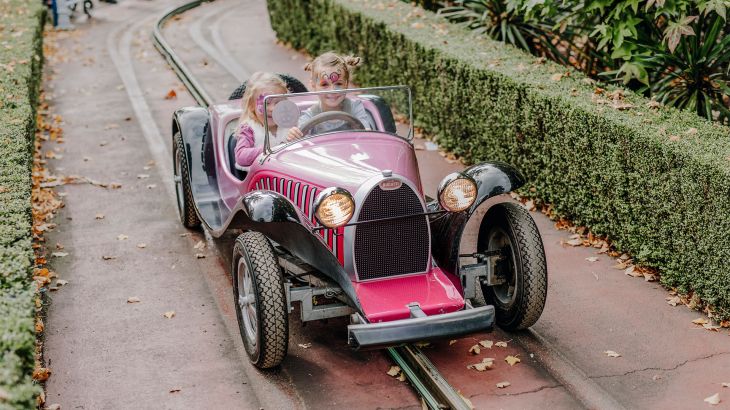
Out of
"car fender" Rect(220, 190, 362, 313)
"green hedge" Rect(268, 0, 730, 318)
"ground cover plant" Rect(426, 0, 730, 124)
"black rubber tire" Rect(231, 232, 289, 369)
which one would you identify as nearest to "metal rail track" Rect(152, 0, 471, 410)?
"car fender" Rect(220, 190, 362, 313)

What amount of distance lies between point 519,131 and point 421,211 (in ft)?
11.2

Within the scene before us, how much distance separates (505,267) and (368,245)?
3.89ft

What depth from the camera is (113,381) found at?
571cm

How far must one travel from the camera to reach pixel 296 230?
5895mm

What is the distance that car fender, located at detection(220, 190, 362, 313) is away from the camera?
5578 millimetres

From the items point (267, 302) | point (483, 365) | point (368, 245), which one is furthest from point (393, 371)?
point (267, 302)

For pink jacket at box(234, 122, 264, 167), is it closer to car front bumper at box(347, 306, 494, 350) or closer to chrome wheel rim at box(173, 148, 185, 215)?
chrome wheel rim at box(173, 148, 185, 215)

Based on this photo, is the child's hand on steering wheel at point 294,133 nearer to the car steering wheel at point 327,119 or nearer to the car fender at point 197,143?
the car steering wheel at point 327,119

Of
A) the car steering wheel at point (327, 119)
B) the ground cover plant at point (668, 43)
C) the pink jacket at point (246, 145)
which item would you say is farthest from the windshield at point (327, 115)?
the ground cover plant at point (668, 43)

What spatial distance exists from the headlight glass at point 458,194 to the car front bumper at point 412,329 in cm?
80

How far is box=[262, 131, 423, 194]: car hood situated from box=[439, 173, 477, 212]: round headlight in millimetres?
221

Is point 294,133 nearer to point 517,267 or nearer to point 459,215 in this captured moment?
point 459,215

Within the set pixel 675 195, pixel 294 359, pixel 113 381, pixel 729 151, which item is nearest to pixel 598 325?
pixel 675 195

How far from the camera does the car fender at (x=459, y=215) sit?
19.3 feet
